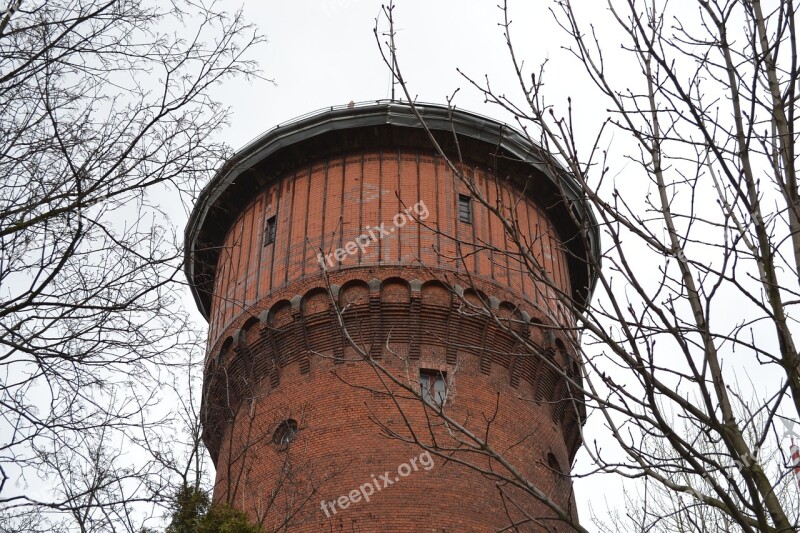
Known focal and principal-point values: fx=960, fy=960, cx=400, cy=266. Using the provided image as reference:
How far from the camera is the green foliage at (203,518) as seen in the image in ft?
32.7

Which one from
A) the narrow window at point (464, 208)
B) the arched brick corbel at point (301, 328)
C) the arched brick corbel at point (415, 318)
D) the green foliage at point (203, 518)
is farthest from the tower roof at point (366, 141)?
the green foliage at point (203, 518)

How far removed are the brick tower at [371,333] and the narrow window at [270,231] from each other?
25 millimetres

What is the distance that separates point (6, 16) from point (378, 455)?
8622mm

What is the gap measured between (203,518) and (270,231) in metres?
6.84

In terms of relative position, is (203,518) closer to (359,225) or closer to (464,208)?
(359,225)

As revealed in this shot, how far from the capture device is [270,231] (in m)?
16.1

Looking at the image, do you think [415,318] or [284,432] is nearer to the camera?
[284,432]

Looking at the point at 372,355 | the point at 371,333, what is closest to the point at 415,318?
the point at 371,333

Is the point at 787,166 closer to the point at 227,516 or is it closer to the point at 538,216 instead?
the point at 227,516

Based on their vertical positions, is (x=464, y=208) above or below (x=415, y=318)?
above

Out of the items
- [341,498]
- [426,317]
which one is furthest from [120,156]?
[426,317]

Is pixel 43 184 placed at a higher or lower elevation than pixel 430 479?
lower

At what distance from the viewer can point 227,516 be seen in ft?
33.1

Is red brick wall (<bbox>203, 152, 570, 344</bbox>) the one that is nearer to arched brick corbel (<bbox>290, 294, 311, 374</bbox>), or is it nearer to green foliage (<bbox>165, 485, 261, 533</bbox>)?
arched brick corbel (<bbox>290, 294, 311, 374</bbox>)
